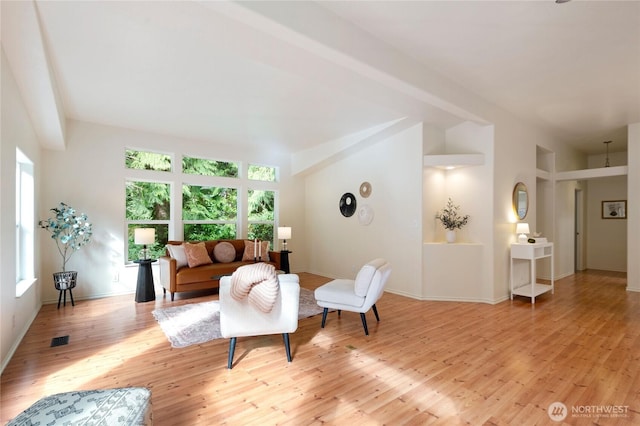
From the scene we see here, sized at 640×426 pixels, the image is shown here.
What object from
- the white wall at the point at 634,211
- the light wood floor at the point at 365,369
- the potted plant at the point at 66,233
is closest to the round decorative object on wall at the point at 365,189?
the light wood floor at the point at 365,369

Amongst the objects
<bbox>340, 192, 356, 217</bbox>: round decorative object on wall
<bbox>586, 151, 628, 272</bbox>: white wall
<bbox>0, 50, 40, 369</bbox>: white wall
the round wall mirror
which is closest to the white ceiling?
<bbox>0, 50, 40, 369</bbox>: white wall

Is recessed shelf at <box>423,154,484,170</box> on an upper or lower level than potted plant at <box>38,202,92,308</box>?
upper

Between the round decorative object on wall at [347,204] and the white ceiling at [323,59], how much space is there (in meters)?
1.65

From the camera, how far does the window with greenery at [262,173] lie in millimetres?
6545

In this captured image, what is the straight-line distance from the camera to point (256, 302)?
2584 mm

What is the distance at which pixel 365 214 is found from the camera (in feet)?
18.7

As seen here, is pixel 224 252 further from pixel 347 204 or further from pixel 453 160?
pixel 453 160

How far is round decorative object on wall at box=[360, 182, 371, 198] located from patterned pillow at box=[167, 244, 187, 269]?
321 centimetres

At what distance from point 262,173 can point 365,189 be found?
2322 millimetres

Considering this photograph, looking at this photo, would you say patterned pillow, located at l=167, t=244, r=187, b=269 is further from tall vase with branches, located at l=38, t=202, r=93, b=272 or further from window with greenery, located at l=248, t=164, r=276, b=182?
window with greenery, located at l=248, t=164, r=276, b=182

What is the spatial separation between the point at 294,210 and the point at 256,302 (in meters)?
4.51

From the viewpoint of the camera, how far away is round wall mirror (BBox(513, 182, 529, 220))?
16.8 feet

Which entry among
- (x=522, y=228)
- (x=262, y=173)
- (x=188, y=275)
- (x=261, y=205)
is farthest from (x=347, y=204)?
(x=188, y=275)

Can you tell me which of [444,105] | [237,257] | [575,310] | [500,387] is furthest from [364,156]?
[500,387]
